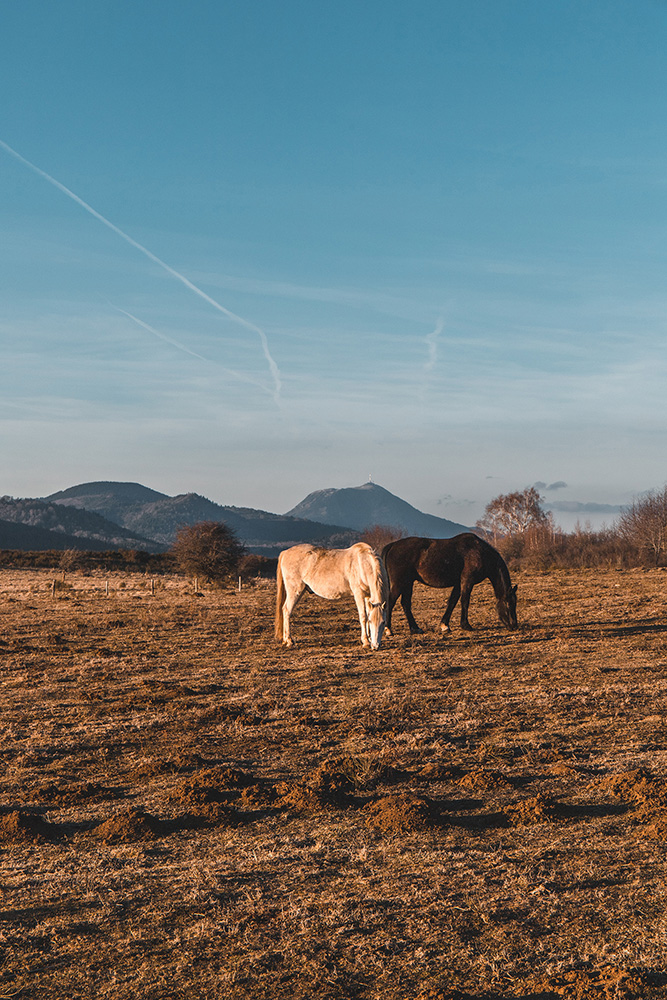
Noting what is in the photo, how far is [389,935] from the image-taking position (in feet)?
16.6

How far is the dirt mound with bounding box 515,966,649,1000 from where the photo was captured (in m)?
4.30

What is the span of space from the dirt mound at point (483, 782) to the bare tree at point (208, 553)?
128ft

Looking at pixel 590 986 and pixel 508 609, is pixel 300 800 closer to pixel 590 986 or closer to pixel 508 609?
pixel 590 986

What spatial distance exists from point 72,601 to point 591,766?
28269 millimetres

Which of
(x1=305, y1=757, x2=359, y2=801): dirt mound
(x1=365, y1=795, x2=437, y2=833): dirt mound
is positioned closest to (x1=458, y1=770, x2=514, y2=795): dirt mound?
(x1=365, y1=795, x2=437, y2=833): dirt mound

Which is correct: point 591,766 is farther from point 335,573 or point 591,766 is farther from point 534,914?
point 335,573

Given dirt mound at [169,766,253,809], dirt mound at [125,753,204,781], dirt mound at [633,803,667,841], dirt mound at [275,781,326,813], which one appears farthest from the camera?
dirt mound at [125,753,204,781]

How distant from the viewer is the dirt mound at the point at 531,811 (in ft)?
23.4

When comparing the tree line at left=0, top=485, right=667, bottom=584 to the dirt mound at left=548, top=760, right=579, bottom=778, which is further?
the tree line at left=0, top=485, right=667, bottom=584

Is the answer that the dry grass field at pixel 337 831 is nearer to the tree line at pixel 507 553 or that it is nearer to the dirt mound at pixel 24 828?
the dirt mound at pixel 24 828

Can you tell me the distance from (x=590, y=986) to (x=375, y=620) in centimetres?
1349

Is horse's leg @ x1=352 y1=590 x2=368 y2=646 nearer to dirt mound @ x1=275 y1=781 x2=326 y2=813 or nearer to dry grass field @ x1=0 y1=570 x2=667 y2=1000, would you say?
dry grass field @ x1=0 y1=570 x2=667 y2=1000

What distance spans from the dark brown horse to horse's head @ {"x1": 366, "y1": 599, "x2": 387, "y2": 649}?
2596 millimetres

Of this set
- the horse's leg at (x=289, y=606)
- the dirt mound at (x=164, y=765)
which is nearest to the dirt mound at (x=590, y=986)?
the dirt mound at (x=164, y=765)
